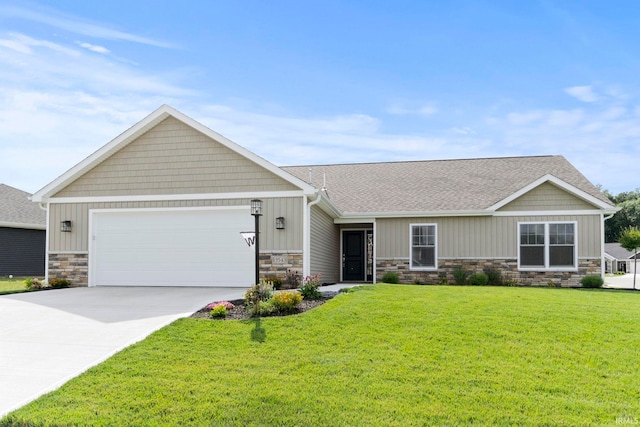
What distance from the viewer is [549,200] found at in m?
16.7

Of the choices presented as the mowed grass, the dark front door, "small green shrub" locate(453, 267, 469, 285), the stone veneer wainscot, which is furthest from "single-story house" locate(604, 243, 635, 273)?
the mowed grass

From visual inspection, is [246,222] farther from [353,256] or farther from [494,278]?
[494,278]

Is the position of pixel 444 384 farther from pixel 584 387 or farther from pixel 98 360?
pixel 98 360

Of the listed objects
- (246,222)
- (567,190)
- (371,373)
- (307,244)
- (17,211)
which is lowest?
(371,373)

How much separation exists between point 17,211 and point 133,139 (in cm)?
1294

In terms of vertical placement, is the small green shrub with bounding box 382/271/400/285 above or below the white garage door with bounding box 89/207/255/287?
below

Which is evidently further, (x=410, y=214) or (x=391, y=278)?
(x=410, y=214)

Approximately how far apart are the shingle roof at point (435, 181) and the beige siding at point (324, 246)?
3.86ft

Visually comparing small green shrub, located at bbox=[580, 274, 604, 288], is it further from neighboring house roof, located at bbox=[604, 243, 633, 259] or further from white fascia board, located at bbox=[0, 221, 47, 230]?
neighboring house roof, located at bbox=[604, 243, 633, 259]

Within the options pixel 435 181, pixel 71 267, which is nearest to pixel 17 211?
pixel 71 267

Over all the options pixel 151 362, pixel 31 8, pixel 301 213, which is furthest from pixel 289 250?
pixel 31 8

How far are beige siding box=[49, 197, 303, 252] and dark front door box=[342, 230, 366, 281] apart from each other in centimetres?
565

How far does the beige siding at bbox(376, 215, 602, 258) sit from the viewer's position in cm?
1655

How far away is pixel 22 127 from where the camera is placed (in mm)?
15062
